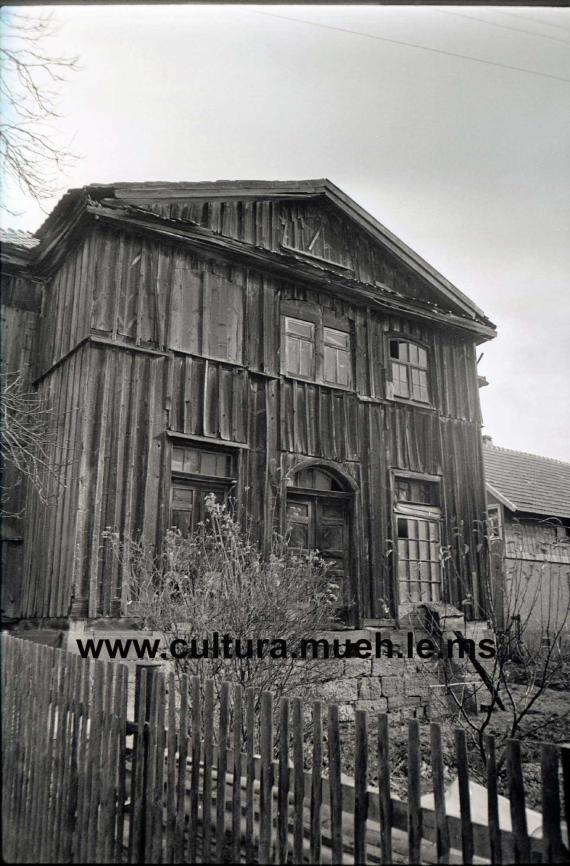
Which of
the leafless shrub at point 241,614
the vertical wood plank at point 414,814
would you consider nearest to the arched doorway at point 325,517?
the leafless shrub at point 241,614

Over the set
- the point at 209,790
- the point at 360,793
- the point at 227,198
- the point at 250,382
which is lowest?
the point at 209,790

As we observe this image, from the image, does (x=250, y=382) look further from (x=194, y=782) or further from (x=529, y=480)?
(x=529, y=480)

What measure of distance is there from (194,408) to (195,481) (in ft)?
3.18

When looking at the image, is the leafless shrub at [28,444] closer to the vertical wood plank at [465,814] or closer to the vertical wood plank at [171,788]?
the vertical wood plank at [171,788]

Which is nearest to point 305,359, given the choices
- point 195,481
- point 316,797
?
point 195,481

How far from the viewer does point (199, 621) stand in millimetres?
5625

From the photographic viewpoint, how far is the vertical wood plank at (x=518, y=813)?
2148mm

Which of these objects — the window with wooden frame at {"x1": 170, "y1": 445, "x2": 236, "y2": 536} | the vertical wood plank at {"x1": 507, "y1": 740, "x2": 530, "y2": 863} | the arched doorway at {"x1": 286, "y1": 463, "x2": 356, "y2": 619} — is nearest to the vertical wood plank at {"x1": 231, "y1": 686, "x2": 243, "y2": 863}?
the vertical wood plank at {"x1": 507, "y1": 740, "x2": 530, "y2": 863}

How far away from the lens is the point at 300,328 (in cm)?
995

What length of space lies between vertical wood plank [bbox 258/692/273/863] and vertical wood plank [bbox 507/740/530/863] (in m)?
1.02

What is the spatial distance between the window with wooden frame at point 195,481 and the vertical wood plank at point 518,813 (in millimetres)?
6125

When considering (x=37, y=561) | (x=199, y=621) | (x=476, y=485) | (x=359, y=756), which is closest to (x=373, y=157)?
(x=199, y=621)

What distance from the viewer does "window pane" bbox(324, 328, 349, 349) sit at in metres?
10.2

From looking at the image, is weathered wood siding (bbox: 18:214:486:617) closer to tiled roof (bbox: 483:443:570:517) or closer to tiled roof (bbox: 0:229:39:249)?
tiled roof (bbox: 0:229:39:249)
